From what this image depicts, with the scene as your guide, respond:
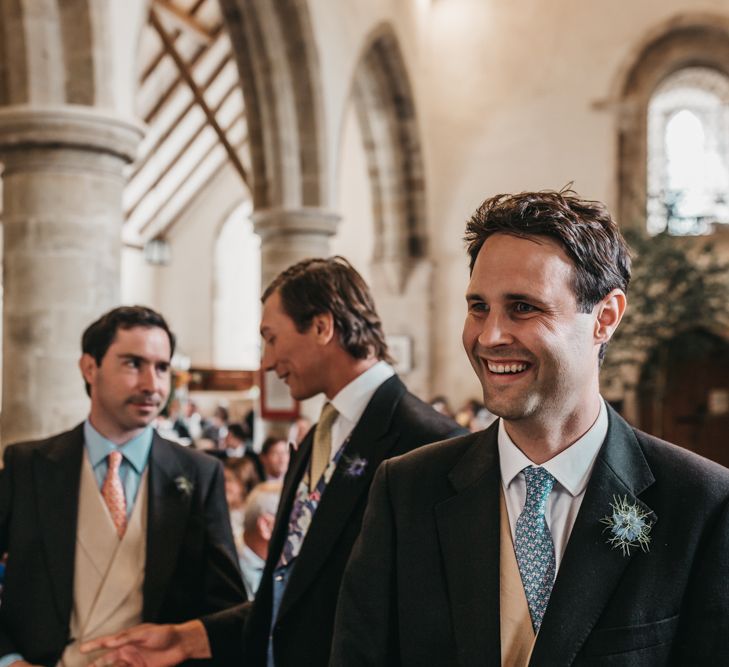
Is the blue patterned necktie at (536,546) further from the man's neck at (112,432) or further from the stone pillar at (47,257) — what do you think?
the stone pillar at (47,257)

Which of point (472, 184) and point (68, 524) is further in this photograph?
point (472, 184)

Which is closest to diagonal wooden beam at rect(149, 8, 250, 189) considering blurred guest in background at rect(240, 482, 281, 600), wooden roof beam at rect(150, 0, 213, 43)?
wooden roof beam at rect(150, 0, 213, 43)

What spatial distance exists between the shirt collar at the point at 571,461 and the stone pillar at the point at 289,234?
705 cm

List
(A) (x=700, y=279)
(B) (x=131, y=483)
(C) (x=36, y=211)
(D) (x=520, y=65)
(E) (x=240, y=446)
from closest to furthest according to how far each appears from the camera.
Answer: (B) (x=131, y=483) → (C) (x=36, y=211) → (E) (x=240, y=446) → (A) (x=700, y=279) → (D) (x=520, y=65)

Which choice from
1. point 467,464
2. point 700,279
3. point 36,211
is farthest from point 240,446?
point 467,464

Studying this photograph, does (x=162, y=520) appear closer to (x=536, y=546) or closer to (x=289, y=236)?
(x=536, y=546)

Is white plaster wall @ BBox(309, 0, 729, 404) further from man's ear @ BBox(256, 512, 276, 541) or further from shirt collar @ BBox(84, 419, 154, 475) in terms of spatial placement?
shirt collar @ BBox(84, 419, 154, 475)

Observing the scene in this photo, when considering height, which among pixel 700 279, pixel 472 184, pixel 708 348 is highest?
pixel 472 184

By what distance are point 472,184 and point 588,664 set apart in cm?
1154

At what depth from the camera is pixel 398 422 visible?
6.47ft

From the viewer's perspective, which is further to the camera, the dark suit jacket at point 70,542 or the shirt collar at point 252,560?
the shirt collar at point 252,560

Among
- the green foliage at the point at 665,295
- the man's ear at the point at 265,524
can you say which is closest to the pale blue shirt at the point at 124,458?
the man's ear at the point at 265,524

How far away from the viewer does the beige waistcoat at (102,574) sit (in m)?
2.05

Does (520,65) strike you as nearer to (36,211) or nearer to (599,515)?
(36,211)
